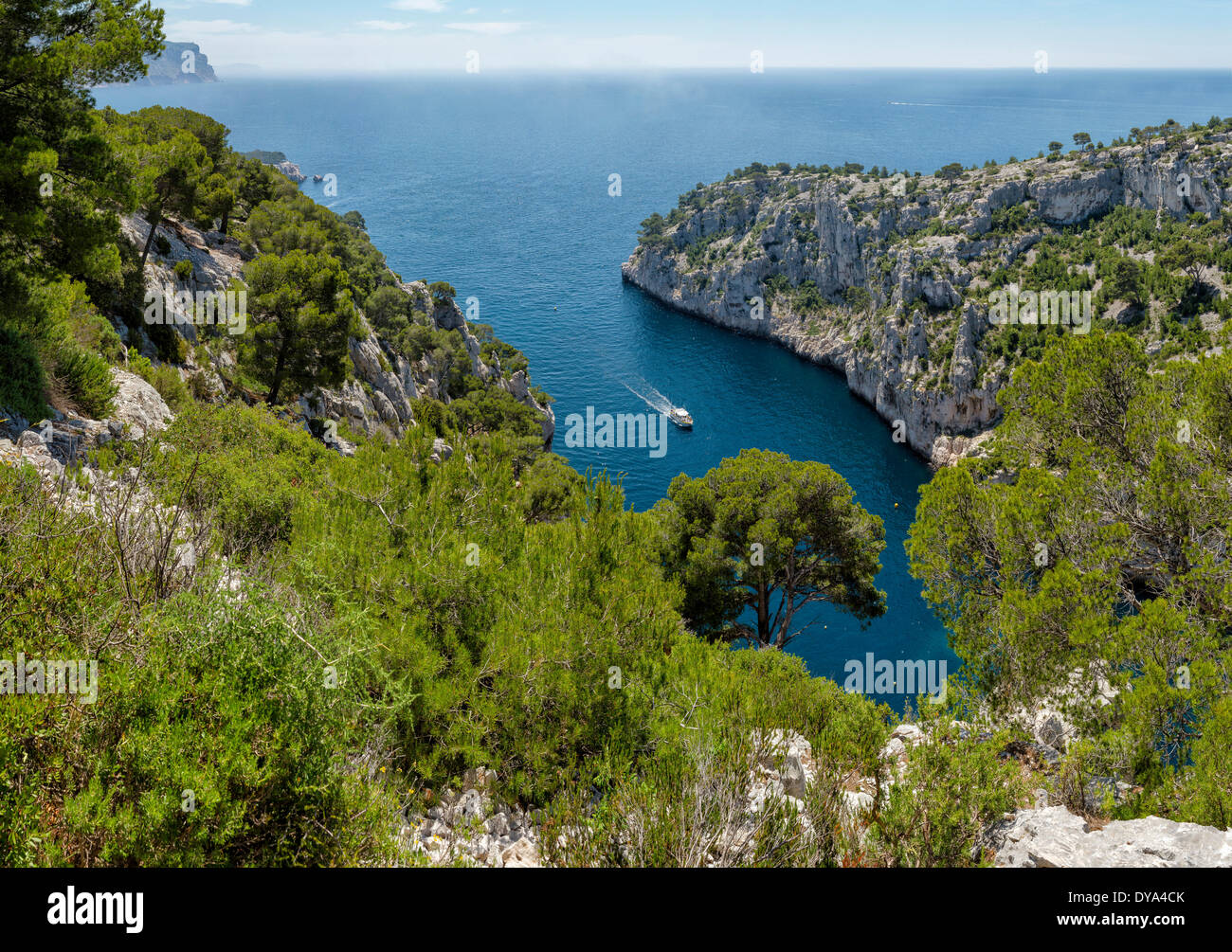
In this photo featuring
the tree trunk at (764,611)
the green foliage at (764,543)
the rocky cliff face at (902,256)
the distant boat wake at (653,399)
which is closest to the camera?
the green foliage at (764,543)

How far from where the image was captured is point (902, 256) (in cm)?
8188

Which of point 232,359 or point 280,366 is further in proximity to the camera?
point 232,359

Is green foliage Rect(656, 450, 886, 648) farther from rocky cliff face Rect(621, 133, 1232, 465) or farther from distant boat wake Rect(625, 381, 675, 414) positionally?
distant boat wake Rect(625, 381, 675, 414)

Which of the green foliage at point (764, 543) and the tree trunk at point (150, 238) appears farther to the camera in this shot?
the tree trunk at point (150, 238)

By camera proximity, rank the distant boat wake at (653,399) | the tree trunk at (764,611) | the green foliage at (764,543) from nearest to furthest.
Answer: the green foliage at (764,543)
the tree trunk at (764,611)
the distant boat wake at (653,399)

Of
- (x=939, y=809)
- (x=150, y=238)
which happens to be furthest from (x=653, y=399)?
(x=939, y=809)

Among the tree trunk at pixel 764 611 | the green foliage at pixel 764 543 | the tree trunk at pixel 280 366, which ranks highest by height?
the tree trunk at pixel 280 366

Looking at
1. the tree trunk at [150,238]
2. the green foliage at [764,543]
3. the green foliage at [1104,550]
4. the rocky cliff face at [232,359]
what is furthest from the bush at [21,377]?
the green foliage at [1104,550]

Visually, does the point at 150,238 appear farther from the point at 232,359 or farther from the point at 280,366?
the point at 280,366

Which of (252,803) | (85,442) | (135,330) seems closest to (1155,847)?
(252,803)

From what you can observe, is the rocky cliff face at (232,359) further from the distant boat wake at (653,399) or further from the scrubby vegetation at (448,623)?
the distant boat wake at (653,399)

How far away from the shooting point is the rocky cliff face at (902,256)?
71.7 metres

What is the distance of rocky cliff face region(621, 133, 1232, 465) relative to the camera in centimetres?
7169
